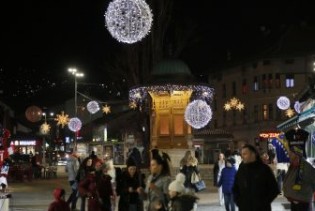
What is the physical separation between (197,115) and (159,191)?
18.4 meters

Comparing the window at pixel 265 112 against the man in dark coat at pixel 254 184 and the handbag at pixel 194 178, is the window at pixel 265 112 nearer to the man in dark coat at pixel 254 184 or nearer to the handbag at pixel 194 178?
the handbag at pixel 194 178

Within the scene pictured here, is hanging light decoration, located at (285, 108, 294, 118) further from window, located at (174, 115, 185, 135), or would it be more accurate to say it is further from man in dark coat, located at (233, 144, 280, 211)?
man in dark coat, located at (233, 144, 280, 211)

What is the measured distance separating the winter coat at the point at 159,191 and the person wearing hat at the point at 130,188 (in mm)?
2797

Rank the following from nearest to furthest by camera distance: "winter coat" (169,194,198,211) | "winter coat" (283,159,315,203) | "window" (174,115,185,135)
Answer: "winter coat" (169,194,198,211) → "winter coat" (283,159,315,203) → "window" (174,115,185,135)

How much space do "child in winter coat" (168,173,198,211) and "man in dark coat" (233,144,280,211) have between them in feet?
2.33

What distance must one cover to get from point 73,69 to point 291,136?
101 feet

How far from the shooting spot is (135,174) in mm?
11930

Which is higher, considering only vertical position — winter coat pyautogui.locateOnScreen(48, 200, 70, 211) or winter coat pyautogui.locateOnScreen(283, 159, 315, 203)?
winter coat pyautogui.locateOnScreen(283, 159, 315, 203)

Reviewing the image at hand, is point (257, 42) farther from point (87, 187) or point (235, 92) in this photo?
point (87, 187)

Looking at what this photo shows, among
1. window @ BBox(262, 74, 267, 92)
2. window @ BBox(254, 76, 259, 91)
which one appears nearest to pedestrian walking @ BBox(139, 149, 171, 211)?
window @ BBox(262, 74, 267, 92)

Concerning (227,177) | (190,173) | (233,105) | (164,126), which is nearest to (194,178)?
(190,173)

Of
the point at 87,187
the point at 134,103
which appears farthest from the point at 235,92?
the point at 87,187

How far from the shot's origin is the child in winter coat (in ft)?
26.8

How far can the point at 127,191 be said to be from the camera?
468 inches
